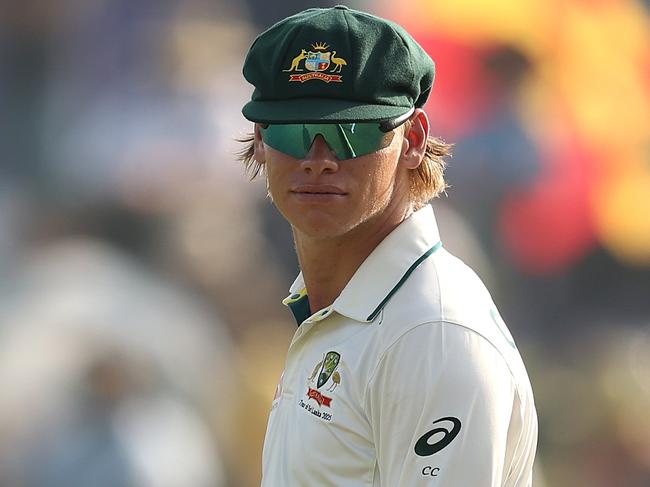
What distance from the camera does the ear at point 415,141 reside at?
5.89 ft

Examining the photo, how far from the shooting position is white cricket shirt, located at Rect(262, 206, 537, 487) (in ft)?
4.73

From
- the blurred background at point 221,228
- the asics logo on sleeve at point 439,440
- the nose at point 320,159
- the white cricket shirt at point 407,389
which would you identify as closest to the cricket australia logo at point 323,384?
the white cricket shirt at point 407,389

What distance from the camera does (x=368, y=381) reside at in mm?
1520

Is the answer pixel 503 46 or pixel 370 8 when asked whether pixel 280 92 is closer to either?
pixel 370 8

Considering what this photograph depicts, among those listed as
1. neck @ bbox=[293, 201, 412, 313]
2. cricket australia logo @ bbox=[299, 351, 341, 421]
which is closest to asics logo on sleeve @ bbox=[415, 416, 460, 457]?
cricket australia logo @ bbox=[299, 351, 341, 421]

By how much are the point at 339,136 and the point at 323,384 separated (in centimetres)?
38

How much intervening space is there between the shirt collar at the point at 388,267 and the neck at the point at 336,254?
29mm

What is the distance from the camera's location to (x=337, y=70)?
5.32 feet

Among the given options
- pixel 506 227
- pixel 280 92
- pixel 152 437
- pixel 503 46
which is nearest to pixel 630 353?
pixel 506 227

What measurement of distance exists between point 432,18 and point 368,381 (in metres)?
3.97

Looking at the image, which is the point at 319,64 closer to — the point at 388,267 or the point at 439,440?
the point at 388,267

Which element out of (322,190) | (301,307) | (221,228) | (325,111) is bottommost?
(221,228)

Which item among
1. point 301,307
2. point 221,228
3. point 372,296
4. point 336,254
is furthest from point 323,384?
point 221,228

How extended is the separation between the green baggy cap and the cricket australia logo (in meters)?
0.36
